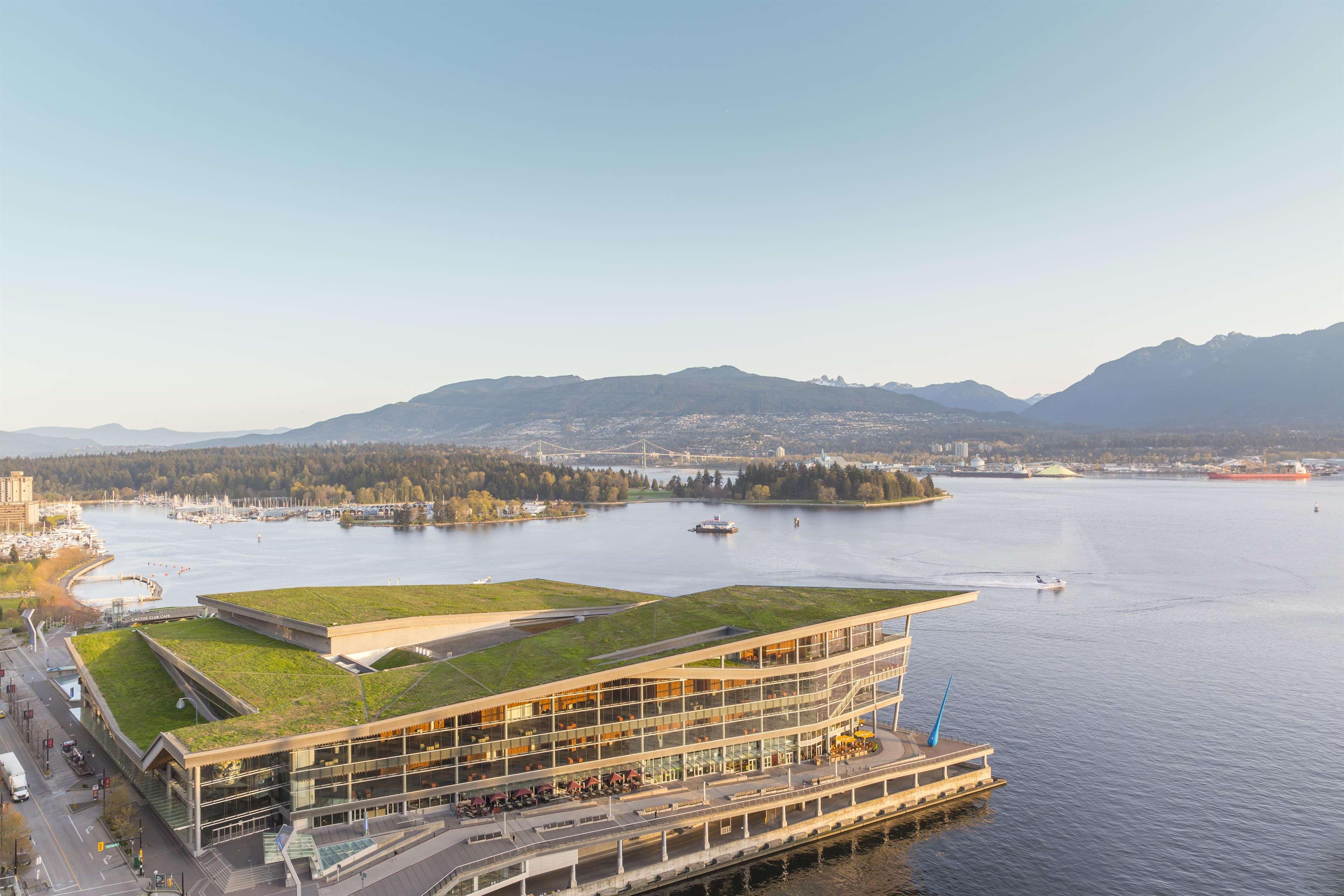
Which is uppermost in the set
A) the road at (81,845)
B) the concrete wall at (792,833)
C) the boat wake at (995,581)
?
the road at (81,845)

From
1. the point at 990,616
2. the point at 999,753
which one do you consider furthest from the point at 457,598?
the point at 990,616

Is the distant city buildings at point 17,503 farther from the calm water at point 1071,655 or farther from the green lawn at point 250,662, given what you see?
the green lawn at point 250,662

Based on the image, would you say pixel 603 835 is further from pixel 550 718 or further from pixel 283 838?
pixel 283 838

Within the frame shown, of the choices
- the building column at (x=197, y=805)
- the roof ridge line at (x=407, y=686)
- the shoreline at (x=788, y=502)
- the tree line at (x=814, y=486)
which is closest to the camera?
the building column at (x=197, y=805)

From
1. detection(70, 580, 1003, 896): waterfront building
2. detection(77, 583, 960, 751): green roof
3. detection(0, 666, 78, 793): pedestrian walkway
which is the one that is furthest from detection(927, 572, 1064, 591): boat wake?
detection(0, 666, 78, 793): pedestrian walkway

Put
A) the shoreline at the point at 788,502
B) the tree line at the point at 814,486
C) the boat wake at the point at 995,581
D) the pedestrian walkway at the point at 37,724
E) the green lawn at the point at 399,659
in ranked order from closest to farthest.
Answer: the pedestrian walkway at the point at 37,724
the green lawn at the point at 399,659
the boat wake at the point at 995,581
the shoreline at the point at 788,502
the tree line at the point at 814,486

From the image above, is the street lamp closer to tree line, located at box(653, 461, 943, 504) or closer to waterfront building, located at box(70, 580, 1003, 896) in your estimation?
waterfront building, located at box(70, 580, 1003, 896)

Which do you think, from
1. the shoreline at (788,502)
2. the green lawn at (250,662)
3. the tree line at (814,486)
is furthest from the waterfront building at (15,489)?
the green lawn at (250,662)
